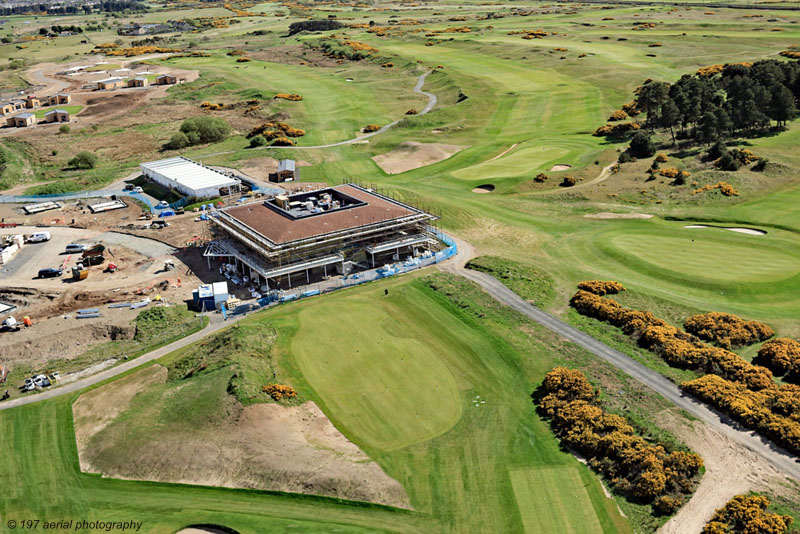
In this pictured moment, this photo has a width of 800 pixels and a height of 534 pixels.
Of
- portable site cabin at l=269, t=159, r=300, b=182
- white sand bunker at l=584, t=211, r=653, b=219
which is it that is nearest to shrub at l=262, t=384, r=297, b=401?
white sand bunker at l=584, t=211, r=653, b=219

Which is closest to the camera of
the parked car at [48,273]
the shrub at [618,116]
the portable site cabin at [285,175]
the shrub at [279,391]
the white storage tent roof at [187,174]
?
the shrub at [279,391]

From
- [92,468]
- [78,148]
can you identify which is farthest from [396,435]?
[78,148]

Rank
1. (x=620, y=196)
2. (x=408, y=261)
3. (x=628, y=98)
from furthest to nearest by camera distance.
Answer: (x=628, y=98) → (x=620, y=196) → (x=408, y=261)

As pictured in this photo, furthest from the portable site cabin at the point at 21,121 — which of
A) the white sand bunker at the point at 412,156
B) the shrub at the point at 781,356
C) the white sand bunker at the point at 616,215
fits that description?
the shrub at the point at 781,356

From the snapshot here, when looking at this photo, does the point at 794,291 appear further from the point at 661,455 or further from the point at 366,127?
the point at 366,127

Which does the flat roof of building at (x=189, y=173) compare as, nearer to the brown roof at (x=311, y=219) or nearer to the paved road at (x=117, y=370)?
the brown roof at (x=311, y=219)

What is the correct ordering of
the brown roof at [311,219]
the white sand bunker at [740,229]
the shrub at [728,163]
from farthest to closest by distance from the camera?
the shrub at [728,163] < the white sand bunker at [740,229] < the brown roof at [311,219]
